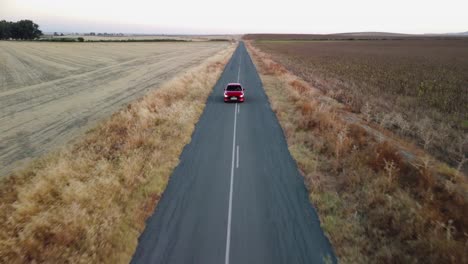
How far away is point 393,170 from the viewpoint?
962 centimetres

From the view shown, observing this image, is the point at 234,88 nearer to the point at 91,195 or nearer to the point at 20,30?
the point at 91,195

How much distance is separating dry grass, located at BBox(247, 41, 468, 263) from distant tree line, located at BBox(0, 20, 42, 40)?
19170 cm

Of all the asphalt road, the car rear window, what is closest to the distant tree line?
the car rear window

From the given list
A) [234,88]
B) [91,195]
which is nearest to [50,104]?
[234,88]

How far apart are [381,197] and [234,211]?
14.7 ft

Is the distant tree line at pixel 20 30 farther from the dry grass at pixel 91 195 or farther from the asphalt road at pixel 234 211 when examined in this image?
the asphalt road at pixel 234 211

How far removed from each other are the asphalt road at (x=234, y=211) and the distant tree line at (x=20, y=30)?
189 meters

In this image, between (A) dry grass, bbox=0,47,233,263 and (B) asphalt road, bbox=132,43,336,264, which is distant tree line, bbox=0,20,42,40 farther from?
(B) asphalt road, bbox=132,43,336,264

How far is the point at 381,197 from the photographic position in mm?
8586

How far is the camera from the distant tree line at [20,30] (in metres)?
153

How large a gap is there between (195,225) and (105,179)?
12.5 feet

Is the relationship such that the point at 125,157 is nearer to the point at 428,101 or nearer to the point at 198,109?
the point at 198,109

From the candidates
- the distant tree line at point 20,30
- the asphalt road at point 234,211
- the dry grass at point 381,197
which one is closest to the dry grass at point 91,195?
the asphalt road at point 234,211

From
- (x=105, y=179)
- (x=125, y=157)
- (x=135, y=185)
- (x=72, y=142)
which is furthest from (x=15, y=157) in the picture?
(x=135, y=185)
